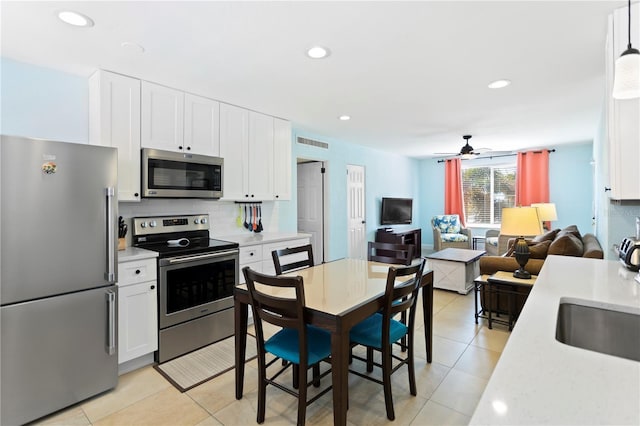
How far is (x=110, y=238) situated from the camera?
225 centimetres

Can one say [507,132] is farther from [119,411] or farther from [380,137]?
[119,411]

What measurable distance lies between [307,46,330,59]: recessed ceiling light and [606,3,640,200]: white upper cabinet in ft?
5.51

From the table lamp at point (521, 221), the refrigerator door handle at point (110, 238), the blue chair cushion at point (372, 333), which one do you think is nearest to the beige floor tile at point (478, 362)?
the blue chair cushion at point (372, 333)

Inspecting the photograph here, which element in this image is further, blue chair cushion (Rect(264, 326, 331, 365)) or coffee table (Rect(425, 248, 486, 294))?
coffee table (Rect(425, 248, 486, 294))

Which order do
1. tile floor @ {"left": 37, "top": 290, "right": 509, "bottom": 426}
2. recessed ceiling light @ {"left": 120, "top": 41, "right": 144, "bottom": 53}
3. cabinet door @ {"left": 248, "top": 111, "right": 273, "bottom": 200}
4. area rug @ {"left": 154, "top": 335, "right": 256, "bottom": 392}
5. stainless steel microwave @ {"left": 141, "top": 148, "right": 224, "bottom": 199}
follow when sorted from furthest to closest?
cabinet door @ {"left": 248, "top": 111, "right": 273, "bottom": 200} < stainless steel microwave @ {"left": 141, "top": 148, "right": 224, "bottom": 199} < area rug @ {"left": 154, "top": 335, "right": 256, "bottom": 392} < recessed ceiling light @ {"left": 120, "top": 41, "right": 144, "bottom": 53} < tile floor @ {"left": 37, "top": 290, "right": 509, "bottom": 426}

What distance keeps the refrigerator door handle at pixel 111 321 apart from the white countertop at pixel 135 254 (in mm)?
286

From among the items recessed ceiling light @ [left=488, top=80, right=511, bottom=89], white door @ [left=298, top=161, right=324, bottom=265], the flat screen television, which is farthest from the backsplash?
the flat screen television

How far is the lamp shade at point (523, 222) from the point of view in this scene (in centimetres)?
276

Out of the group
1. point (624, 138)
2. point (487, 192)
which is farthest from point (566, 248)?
point (487, 192)

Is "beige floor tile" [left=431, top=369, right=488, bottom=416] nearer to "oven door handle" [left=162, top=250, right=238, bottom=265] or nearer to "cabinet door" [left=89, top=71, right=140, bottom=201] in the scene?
"oven door handle" [left=162, top=250, right=238, bottom=265]

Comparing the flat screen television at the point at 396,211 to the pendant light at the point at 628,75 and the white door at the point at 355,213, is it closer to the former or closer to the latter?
the white door at the point at 355,213

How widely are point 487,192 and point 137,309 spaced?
7.48 meters

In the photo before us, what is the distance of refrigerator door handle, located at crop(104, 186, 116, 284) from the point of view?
88.0 inches

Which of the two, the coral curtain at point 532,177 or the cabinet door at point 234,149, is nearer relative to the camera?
the cabinet door at point 234,149
